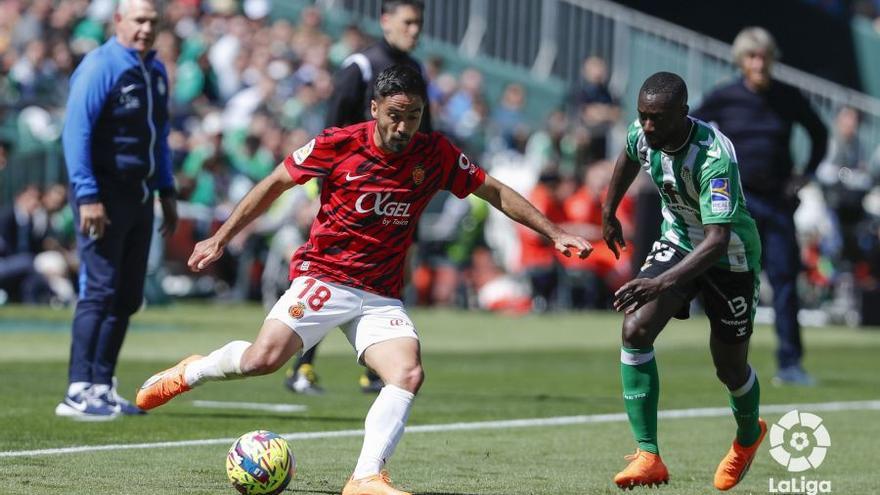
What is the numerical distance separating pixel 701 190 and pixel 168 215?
13.6 ft

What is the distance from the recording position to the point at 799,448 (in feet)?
31.9

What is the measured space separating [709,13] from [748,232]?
24.9 metres

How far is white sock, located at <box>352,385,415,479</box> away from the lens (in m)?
7.21

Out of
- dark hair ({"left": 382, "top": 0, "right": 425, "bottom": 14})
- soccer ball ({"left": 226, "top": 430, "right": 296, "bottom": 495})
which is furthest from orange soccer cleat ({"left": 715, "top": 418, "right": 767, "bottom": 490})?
dark hair ({"left": 382, "top": 0, "right": 425, "bottom": 14})

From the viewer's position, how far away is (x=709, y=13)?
32.5 metres

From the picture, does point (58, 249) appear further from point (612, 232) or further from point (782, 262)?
point (612, 232)

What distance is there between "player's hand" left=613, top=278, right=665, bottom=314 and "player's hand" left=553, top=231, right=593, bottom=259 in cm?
28

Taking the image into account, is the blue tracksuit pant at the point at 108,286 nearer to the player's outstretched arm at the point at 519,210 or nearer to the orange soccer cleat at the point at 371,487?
the player's outstretched arm at the point at 519,210

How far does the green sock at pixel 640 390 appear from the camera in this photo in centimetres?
821

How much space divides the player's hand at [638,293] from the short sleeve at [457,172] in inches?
35.6

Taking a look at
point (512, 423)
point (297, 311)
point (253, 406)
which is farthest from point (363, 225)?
point (253, 406)

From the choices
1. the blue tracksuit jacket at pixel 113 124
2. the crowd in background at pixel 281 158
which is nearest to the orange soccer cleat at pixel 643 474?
the blue tracksuit jacket at pixel 113 124

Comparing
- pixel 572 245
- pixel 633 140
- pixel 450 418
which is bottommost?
pixel 450 418

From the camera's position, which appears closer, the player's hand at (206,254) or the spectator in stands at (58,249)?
the player's hand at (206,254)
